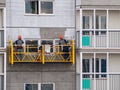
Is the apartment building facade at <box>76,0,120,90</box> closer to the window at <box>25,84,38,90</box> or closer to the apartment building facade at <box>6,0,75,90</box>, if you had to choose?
the apartment building facade at <box>6,0,75,90</box>

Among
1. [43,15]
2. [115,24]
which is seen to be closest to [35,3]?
[43,15]

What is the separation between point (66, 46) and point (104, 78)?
8.04 ft

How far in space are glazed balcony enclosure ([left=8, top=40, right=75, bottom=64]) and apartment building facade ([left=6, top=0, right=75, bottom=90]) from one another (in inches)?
4.9

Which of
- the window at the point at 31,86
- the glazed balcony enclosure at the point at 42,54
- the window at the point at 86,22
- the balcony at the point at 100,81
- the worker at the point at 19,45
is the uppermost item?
the window at the point at 86,22

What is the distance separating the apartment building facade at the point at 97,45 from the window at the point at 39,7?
4.56 ft

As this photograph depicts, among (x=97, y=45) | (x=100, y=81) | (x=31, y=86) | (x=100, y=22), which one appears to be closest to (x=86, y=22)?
(x=100, y=22)

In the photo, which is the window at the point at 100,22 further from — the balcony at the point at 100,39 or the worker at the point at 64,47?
the worker at the point at 64,47

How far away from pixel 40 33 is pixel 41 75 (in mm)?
2064

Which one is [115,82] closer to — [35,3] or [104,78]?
[104,78]

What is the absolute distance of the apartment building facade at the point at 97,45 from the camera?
50750 mm

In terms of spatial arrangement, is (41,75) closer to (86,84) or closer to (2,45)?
(86,84)

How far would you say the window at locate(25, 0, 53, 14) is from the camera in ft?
168

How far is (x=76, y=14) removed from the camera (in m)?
51.3

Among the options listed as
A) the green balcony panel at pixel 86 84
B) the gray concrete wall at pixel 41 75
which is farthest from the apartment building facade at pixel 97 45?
the gray concrete wall at pixel 41 75
